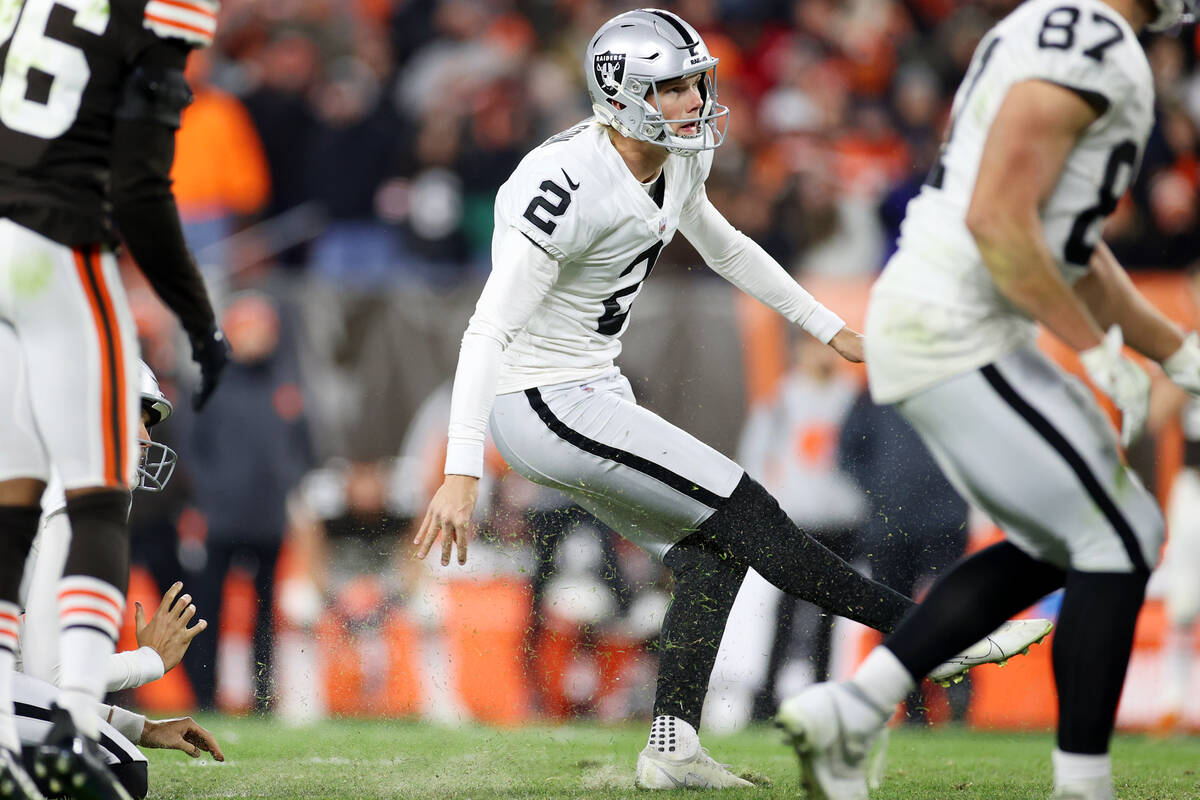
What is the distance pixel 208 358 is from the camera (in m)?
3.34

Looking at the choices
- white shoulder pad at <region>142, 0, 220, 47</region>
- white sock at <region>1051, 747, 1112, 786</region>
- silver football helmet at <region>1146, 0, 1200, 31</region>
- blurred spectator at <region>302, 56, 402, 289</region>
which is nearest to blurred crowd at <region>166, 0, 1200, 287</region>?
blurred spectator at <region>302, 56, 402, 289</region>

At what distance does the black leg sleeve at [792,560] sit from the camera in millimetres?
3971

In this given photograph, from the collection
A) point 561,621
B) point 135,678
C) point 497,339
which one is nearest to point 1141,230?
point 561,621

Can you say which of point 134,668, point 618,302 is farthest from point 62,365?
point 618,302

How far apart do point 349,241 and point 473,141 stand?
1.03m

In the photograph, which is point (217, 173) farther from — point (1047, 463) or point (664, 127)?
point (1047, 463)

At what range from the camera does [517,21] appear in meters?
11.3

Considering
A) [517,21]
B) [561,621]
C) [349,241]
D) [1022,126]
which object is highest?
[517,21]

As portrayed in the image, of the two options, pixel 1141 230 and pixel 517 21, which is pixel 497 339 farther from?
pixel 517 21

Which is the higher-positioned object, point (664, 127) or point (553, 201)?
point (664, 127)

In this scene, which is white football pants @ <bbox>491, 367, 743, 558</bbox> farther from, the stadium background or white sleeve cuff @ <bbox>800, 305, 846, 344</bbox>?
the stadium background

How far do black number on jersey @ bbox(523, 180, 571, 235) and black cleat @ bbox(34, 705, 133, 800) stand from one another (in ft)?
5.67

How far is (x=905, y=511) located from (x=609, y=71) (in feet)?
6.09

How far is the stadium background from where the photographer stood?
6332 millimetres
